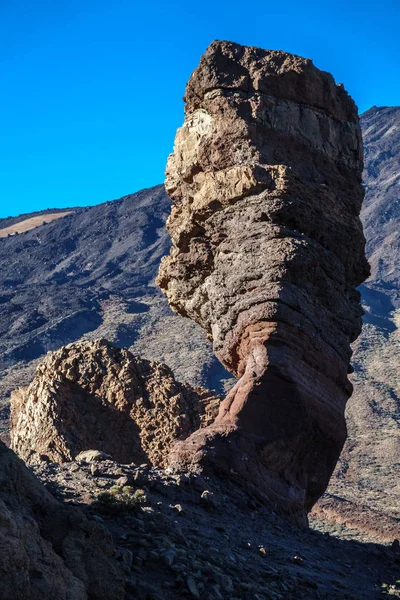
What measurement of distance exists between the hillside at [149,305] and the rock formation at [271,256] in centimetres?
1382

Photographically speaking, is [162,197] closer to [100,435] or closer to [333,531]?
[333,531]

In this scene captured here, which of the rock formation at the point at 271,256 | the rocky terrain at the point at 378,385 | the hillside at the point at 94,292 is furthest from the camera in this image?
the hillside at the point at 94,292

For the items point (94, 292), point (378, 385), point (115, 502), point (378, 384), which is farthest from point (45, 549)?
point (94, 292)

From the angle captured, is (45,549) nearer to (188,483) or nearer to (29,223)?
(188,483)

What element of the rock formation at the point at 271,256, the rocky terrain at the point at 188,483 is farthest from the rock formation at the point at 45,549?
the rock formation at the point at 271,256

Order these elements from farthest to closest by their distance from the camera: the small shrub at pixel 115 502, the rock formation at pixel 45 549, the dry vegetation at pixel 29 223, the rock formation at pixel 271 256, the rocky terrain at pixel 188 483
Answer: the dry vegetation at pixel 29 223 < the rock formation at pixel 271 256 < the small shrub at pixel 115 502 < the rocky terrain at pixel 188 483 < the rock formation at pixel 45 549

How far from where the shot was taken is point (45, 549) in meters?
5.78

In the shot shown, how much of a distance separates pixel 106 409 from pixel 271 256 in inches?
172

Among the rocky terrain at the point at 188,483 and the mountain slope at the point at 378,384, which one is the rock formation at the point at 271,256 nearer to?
the rocky terrain at the point at 188,483

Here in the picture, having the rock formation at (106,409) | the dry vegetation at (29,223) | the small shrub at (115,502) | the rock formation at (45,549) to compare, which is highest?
the dry vegetation at (29,223)

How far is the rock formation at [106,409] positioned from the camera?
1555cm

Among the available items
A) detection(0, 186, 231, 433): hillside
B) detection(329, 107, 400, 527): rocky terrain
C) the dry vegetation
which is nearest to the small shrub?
detection(329, 107, 400, 527): rocky terrain

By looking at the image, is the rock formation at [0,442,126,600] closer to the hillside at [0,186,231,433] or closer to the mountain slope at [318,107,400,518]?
the mountain slope at [318,107,400,518]

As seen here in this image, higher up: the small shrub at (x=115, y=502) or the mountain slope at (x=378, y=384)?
the mountain slope at (x=378, y=384)
